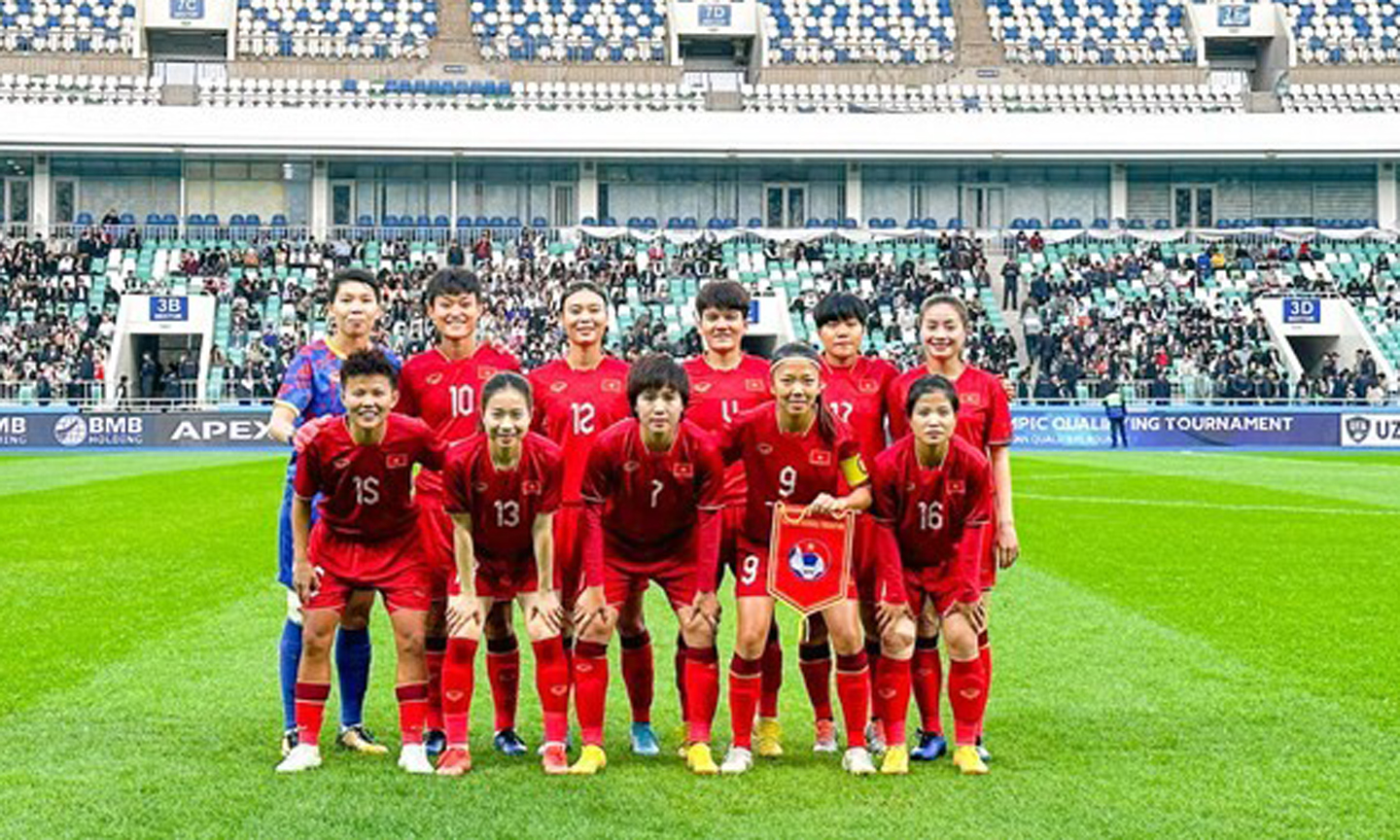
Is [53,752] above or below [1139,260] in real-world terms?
below

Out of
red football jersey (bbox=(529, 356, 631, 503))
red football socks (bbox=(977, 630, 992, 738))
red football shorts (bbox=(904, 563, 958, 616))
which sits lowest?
red football socks (bbox=(977, 630, 992, 738))

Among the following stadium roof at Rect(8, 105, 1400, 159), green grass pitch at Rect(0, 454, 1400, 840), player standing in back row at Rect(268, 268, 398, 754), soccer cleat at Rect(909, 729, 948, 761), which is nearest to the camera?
green grass pitch at Rect(0, 454, 1400, 840)

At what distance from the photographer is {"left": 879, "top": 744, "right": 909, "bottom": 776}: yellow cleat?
7.12 metres

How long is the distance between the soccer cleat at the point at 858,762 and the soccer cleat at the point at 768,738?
42 centimetres

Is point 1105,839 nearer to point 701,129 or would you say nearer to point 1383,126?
point 701,129

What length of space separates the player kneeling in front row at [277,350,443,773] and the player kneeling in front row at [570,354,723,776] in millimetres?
683

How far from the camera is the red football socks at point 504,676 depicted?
7641 mm

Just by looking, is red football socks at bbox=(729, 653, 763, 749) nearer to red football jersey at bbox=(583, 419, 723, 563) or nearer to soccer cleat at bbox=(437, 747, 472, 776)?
red football jersey at bbox=(583, 419, 723, 563)

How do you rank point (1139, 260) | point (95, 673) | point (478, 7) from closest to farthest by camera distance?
point (95, 673) < point (1139, 260) < point (478, 7)

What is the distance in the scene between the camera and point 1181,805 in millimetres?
6520

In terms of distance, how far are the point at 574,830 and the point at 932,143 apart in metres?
47.5

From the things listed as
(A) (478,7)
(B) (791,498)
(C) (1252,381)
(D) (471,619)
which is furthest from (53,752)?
(A) (478,7)

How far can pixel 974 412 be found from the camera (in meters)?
7.86

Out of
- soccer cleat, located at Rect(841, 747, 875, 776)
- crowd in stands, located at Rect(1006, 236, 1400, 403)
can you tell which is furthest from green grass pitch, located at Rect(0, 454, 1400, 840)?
crowd in stands, located at Rect(1006, 236, 1400, 403)
